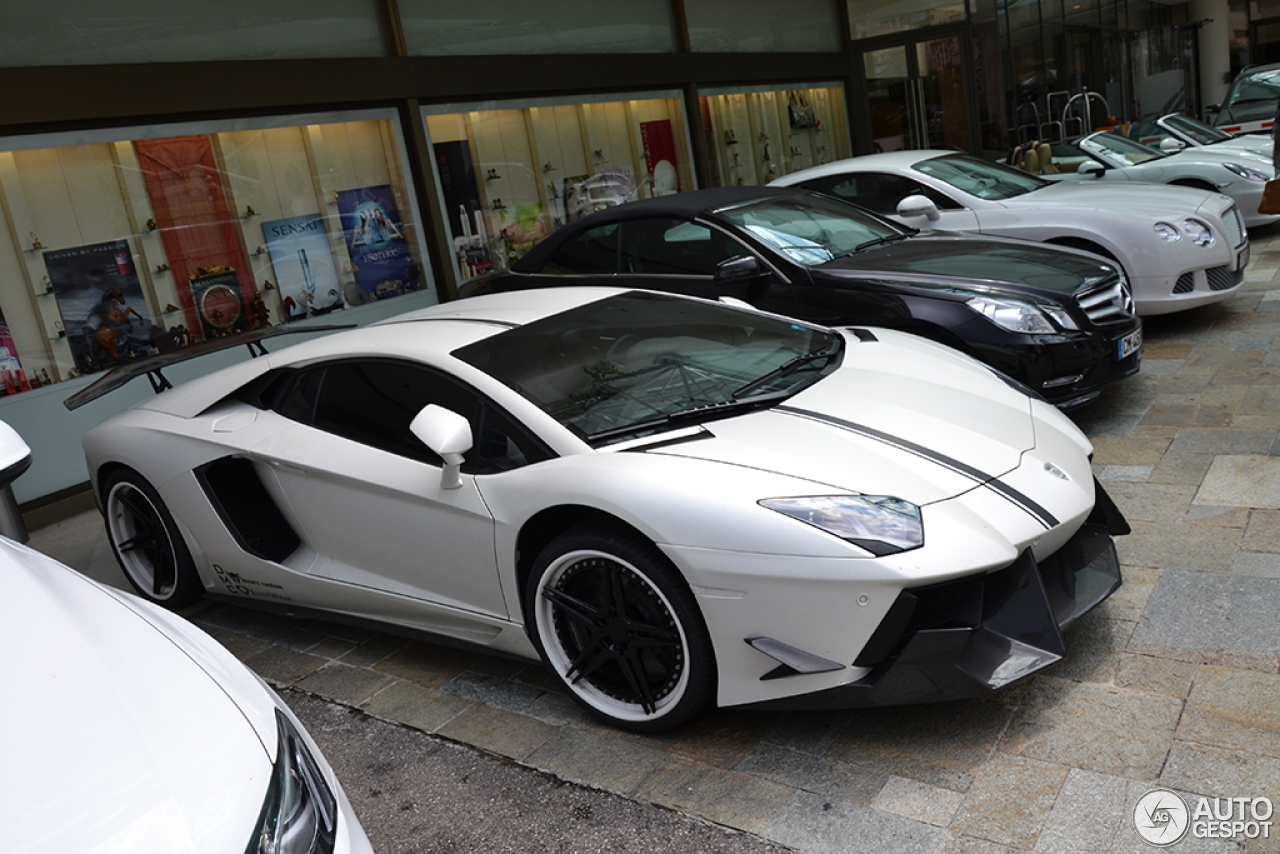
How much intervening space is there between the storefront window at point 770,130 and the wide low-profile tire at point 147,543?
8.49 meters

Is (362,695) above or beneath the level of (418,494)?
beneath

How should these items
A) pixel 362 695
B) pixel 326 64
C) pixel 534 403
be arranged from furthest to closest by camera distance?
pixel 326 64, pixel 362 695, pixel 534 403

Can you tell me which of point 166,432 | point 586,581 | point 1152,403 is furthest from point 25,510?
point 1152,403

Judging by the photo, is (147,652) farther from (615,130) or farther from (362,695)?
(615,130)

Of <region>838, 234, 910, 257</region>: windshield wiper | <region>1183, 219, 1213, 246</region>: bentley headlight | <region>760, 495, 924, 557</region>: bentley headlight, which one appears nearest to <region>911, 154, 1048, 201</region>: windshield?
<region>1183, 219, 1213, 246</region>: bentley headlight

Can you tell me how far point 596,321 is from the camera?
3.77 metres

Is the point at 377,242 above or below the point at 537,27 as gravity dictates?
below

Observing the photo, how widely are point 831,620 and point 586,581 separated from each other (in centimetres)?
75

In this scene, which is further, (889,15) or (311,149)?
(889,15)

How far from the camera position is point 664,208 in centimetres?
601

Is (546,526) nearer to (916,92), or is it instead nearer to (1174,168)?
(1174,168)

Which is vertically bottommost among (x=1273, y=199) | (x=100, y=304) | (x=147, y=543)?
(x=147, y=543)

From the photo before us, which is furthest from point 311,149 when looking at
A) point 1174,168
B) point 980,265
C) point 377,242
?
point 1174,168

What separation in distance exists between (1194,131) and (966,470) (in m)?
11.3
